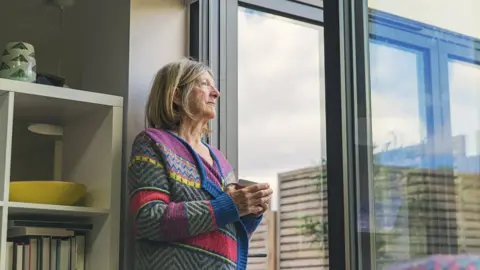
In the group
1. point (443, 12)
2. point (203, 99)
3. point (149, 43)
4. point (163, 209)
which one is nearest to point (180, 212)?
point (163, 209)

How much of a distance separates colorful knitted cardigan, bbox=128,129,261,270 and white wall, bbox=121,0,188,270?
0.24m

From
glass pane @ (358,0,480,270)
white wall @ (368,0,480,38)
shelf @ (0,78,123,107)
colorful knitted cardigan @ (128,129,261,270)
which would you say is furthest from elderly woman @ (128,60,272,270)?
white wall @ (368,0,480,38)

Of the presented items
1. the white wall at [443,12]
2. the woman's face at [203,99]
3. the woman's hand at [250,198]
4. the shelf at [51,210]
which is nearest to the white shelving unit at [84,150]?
the shelf at [51,210]

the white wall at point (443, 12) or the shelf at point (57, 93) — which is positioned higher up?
the white wall at point (443, 12)

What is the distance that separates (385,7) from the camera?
5.61ft

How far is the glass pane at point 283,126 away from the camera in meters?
2.37

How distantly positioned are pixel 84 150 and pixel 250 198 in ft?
2.18

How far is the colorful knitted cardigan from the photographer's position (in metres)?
1.78

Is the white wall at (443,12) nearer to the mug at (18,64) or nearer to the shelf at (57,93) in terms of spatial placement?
the shelf at (57,93)

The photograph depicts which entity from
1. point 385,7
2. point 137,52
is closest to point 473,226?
point 385,7

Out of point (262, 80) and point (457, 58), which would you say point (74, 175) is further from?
point (457, 58)

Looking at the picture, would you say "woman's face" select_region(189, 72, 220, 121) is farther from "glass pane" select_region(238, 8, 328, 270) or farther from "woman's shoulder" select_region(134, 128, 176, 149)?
"glass pane" select_region(238, 8, 328, 270)

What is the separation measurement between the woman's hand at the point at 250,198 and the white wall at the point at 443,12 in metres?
0.54

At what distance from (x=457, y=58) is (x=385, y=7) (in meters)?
0.30
